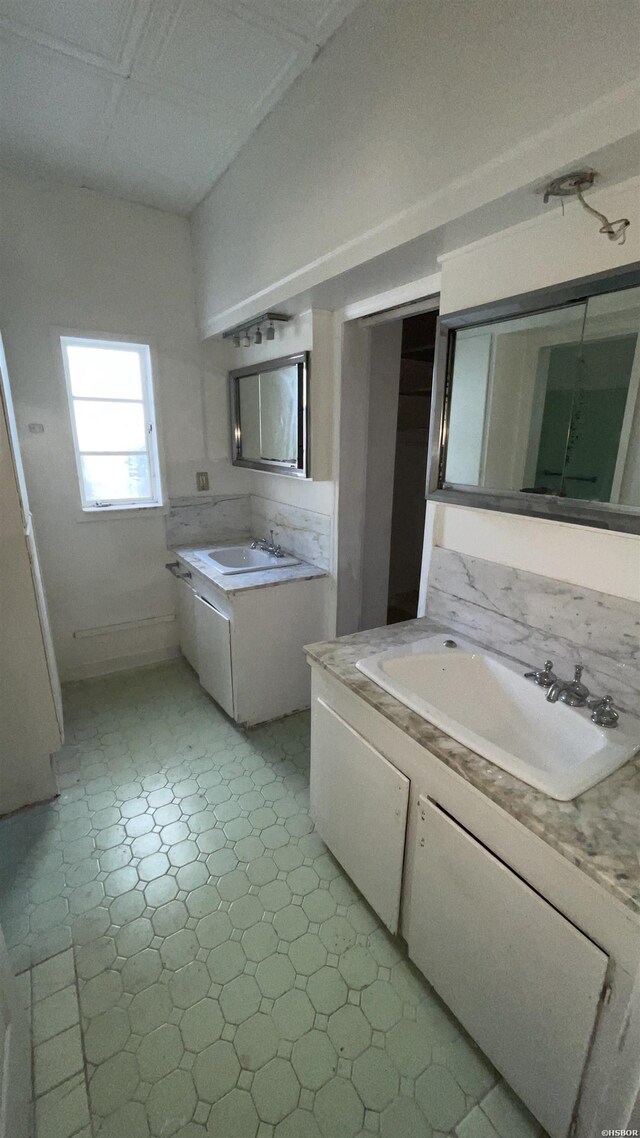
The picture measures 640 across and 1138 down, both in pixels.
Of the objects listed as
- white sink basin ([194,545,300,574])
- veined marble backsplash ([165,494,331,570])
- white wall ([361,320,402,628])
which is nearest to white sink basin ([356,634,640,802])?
white wall ([361,320,402,628])

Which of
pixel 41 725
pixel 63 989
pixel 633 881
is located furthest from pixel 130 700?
pixel 633 881

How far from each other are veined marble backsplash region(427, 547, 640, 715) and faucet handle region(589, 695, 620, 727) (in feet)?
0.23

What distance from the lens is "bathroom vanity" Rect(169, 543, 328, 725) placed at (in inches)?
87.1

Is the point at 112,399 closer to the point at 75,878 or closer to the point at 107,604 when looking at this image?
the point at 107,604

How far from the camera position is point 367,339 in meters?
2.15

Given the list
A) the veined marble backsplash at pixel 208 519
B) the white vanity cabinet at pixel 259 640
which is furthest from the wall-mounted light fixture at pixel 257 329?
the white vanity cabinet at pixel 259 640

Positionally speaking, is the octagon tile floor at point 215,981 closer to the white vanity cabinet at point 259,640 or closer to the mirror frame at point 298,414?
the white vanity cabinet at point 259,640

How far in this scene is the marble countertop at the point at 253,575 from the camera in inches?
85.7

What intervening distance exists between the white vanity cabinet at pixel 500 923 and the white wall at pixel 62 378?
1.96m

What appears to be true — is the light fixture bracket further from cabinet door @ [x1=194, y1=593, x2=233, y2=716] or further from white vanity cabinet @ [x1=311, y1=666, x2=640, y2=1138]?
white vanity cabinet @ [x1=311, y1=666, x2=640, y2=1138]

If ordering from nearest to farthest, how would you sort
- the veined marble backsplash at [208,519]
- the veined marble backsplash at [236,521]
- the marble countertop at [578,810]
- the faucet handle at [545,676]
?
the marble countertop at [578,810], the faucet handle at [545,676], the veined marble backsplash at [236,521], the veined marble backsplash at [208,519]

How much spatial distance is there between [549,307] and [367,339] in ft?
3.69

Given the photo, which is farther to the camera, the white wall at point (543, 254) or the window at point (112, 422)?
the window at point (112, 422)

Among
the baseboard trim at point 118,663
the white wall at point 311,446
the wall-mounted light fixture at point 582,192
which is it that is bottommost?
the baseboard trim at point 118,663
